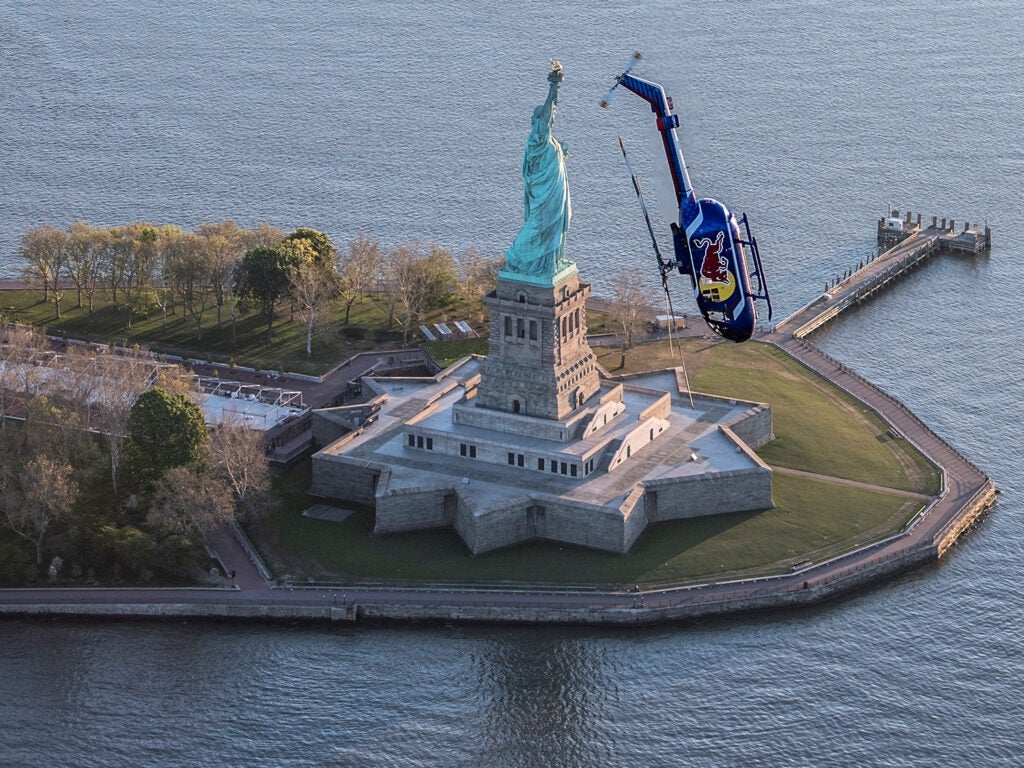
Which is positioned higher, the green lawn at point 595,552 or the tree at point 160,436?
the tree at point 160,436

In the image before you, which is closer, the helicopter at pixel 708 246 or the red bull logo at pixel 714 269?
the helicopter at pixel 708 246

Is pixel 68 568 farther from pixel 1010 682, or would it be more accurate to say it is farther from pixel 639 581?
pixel 1010 682

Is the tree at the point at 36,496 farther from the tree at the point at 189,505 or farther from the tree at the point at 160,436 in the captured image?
the tree at the point at 189,505

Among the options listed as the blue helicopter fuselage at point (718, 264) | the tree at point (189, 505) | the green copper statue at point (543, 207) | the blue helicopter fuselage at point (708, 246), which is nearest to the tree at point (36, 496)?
the tree at point (189, 505)

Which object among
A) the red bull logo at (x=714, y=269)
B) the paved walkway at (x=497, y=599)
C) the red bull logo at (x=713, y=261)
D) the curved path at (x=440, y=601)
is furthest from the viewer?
the curved path at (x=440, y=601)

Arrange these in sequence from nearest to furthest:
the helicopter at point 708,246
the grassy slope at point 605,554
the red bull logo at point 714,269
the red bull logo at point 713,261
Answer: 1. the helicopter at point 708,246
2. the red bull logo at point 713,261
3. the red bull logo at point 714,269
4. the grassy slope at point 605,554

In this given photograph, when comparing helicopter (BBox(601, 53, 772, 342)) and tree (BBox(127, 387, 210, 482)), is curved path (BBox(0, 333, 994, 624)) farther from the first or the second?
helicopter (BBox(601, 53, 772, 342))

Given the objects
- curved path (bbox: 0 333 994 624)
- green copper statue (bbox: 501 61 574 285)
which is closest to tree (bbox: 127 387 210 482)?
curved path (bbox: 0 333 994 624)
